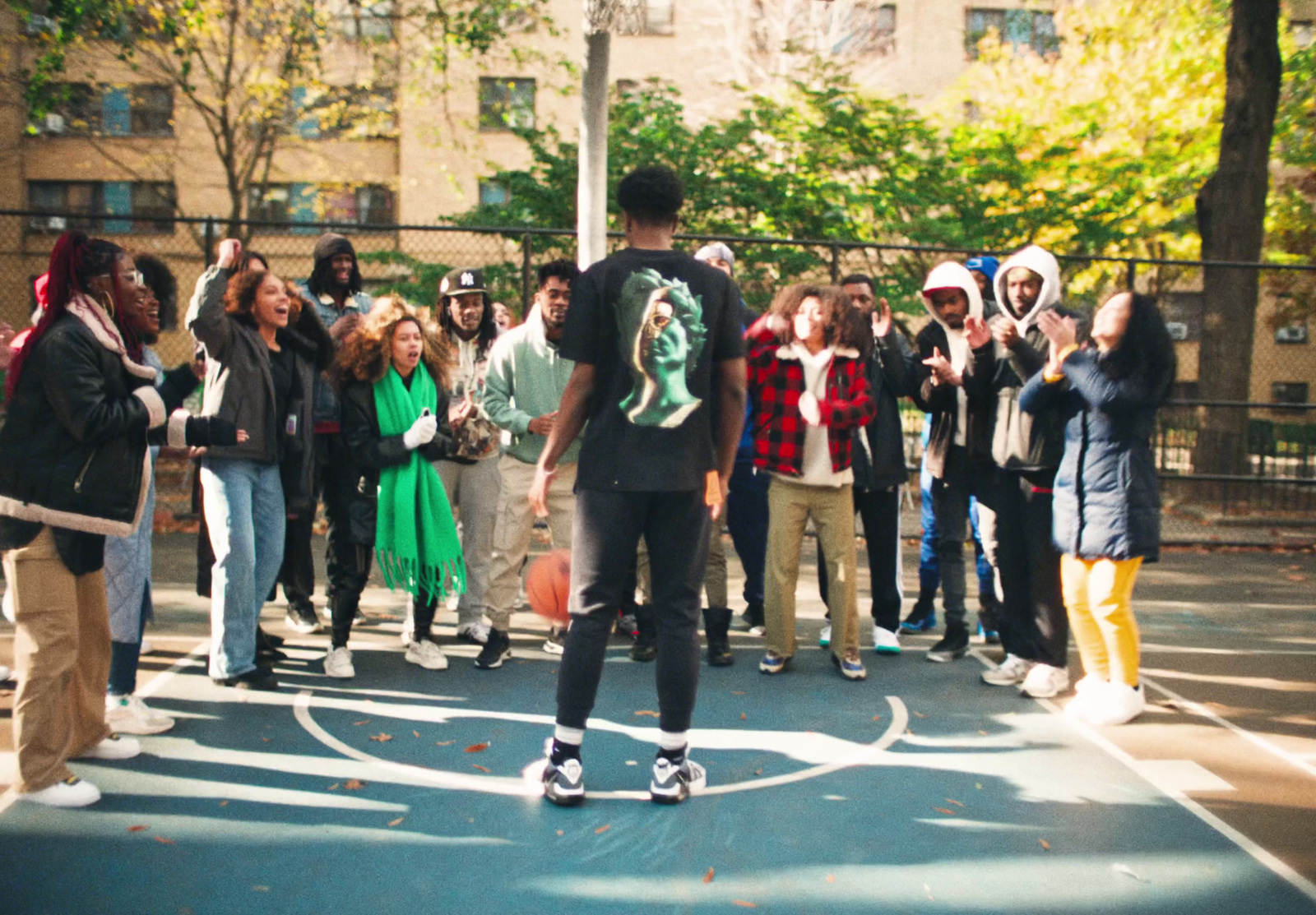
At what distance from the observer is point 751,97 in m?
16.6

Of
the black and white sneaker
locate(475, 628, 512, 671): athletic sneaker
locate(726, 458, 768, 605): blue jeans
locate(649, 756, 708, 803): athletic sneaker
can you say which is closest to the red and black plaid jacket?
locate(726, 458, 768, 605): blue jeans

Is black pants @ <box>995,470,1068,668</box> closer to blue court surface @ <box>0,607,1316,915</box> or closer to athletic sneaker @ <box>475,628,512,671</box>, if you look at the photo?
blue court surface @ <box>0,607,1316,915</box>

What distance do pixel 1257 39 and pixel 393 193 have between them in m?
20.4

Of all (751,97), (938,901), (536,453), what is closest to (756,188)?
(751,97)

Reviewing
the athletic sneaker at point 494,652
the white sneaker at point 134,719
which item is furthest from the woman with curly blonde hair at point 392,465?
the white sneaker at point 134,719

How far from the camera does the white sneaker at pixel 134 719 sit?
500 cm

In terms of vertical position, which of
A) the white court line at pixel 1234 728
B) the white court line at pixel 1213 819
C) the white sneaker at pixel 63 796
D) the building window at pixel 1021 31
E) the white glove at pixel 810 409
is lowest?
the white court line at pixel 1234 728

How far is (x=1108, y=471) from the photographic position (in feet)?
17.6

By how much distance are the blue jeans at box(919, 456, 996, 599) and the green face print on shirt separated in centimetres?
296

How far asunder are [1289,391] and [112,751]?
2793 cm

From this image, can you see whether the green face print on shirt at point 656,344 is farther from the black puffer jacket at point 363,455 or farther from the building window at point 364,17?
the building window at point 364,17

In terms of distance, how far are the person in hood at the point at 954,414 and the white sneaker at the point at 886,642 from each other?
0.20 meters

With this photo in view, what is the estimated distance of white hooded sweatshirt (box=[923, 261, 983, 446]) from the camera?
247 inches

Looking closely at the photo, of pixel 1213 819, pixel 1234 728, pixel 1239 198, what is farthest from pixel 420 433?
pixel 1239 198
